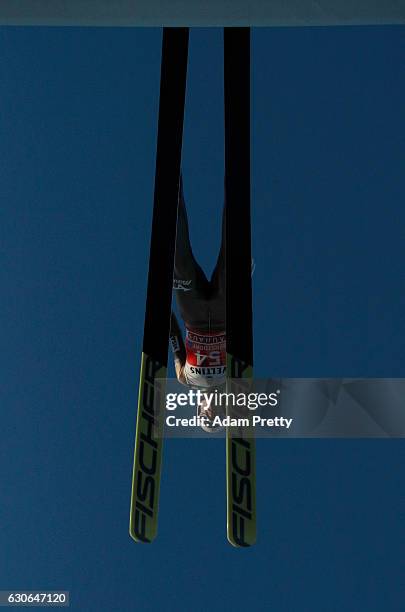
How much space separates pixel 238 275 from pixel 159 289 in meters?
0.28

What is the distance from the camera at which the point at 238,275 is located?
94.8 inches

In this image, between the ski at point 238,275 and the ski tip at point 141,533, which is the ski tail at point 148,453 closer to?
Answer: the ski tip at point 141,533

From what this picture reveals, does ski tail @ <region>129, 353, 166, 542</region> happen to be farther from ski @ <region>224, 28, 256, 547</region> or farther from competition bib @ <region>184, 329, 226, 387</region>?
competition bib @ <region>184, 329, 226, 387</region>

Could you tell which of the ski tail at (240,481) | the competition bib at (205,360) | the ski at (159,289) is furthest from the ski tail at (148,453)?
the competition bib at (205,360)

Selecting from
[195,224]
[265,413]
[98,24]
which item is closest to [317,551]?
[265,413]

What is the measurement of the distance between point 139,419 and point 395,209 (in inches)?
102

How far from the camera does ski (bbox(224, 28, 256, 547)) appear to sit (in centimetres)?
235

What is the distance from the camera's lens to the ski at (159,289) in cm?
239

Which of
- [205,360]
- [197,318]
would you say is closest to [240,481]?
[205,360]

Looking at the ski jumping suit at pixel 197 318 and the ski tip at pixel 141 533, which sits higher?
the ski jumping suit at pixel 197 318

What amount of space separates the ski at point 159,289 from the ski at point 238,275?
0.18 m

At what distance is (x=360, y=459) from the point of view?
432cm

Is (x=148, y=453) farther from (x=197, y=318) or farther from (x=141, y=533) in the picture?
(x=197, y=318)

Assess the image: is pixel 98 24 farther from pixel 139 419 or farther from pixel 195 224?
pixel 195 224
